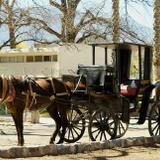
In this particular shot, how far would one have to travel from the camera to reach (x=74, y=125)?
13.1 m

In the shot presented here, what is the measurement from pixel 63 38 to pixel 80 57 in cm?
571

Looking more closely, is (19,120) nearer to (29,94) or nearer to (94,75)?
(29,94)

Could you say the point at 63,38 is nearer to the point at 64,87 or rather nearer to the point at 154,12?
the point at 154,12

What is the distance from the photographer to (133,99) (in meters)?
13.8

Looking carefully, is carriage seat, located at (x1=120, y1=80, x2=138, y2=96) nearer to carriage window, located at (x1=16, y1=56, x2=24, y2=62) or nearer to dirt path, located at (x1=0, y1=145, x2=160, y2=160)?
dirt path, located at (x1=0, y1=145, x2=160, y2=160)

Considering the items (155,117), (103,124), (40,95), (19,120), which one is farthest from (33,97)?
(155,117)

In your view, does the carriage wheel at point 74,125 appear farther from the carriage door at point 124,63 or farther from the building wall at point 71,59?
the building wall at point 71,59

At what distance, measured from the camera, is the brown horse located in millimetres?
11440

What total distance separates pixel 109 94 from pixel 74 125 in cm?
122

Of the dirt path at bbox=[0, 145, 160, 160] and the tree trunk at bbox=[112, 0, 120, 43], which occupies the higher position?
the tree trunk at bbox=[112, 0, 120, 43]

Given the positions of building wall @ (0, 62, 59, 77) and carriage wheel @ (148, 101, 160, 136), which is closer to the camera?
carriage wheel @ (148, 101, 160, 136)

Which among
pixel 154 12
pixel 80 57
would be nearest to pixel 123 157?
pixel 154 12

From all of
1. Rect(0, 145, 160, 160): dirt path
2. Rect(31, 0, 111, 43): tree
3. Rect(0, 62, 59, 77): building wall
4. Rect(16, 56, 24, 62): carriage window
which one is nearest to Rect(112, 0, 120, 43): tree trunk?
Rect(31, 0, 111, 43): tree

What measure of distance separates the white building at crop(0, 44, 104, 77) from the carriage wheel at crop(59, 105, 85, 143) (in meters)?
20.9
